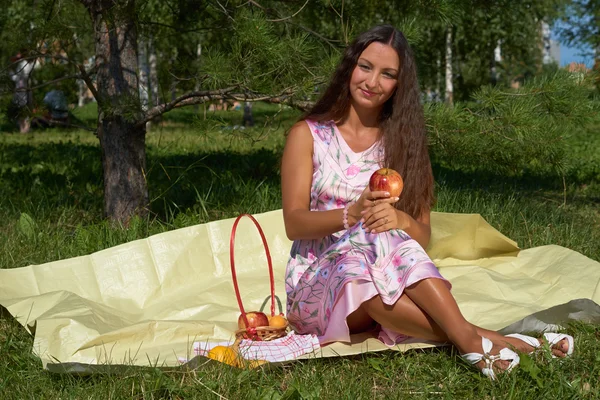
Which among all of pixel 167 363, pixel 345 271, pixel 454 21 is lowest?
pixel 167 363

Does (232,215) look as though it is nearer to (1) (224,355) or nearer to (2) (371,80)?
(2) (371,80)

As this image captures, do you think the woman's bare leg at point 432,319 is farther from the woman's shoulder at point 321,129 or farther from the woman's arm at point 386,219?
the woman's shoulder at point 321,129

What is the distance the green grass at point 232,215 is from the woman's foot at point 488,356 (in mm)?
34

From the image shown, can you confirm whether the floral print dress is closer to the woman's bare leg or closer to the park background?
the woman's bare leg

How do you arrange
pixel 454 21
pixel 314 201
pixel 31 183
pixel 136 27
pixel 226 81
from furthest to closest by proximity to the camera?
pixel 31 183 < pixel 136 27 < pixel 454 21 < pixel 226 81 < pixel 314 201

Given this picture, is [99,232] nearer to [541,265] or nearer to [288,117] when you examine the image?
[288,117]

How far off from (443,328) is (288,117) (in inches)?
75.9

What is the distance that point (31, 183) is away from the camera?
5312mm

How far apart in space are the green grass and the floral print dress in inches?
7.3

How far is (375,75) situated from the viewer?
8.68 ft

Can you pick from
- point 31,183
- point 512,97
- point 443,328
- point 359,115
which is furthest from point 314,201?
point 31,183

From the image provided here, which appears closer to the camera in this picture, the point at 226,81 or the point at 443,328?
the point at 443,328

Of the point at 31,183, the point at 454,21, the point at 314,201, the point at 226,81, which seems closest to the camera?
the point at 314,201

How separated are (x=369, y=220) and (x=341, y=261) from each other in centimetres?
17
